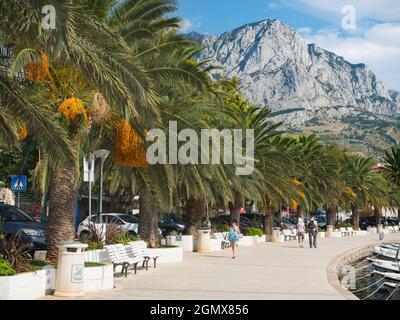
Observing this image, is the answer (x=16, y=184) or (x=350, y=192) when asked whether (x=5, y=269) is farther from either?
(x=350, y=192)

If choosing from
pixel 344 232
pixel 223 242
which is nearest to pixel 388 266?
pixel 223 242

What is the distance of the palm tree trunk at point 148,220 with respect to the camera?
21188 mm

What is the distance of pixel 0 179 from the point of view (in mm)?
32875

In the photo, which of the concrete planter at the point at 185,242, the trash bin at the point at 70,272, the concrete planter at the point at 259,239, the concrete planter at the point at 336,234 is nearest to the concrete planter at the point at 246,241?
the concrete planter at the point at 259,239

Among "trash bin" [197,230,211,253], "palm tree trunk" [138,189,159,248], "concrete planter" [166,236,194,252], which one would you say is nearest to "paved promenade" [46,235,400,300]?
"palm tree trunk" [138,189,159,248]

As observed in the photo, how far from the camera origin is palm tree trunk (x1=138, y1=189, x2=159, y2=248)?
21.2m

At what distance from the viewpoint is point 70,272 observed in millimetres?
11516

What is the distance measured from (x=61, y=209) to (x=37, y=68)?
358 centimetres

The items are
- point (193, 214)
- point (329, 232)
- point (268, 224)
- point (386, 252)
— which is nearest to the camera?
point (193, 214)

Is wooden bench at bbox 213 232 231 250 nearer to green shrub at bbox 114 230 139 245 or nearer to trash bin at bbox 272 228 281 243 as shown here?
trash bin at bbox 272 228 281 243

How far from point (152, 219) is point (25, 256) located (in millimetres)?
10080

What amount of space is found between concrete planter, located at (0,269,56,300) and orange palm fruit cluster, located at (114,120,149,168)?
4751 mm

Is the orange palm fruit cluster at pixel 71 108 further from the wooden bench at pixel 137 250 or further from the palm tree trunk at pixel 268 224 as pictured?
the palm tree trunk at pixel 268 224
